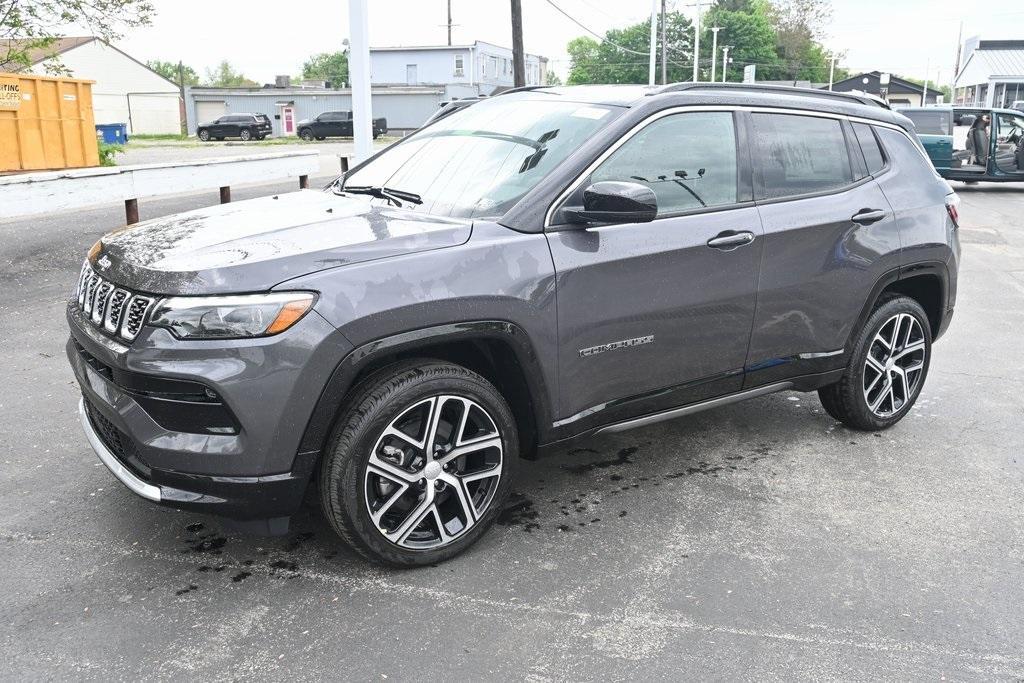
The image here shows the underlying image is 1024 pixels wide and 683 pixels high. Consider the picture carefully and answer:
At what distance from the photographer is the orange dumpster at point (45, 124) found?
62.9ft

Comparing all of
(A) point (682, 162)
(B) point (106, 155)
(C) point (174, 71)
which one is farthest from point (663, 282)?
(C) point (174, 71)

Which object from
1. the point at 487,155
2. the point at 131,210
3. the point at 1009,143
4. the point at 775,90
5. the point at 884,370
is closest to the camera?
the point at 487,155

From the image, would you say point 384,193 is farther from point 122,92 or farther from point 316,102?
point 122,92

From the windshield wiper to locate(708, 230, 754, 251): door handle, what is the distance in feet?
4.34

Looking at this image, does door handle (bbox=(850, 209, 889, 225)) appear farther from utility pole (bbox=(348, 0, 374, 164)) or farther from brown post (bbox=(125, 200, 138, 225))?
utility pole (bbox=(348, 0, 374, 164))

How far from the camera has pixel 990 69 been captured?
65750 millimetres

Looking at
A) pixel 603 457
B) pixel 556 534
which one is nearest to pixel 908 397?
pixel 603 457

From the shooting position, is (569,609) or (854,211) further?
(854,211)

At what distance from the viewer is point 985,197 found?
19281mm

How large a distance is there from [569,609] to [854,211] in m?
2.61

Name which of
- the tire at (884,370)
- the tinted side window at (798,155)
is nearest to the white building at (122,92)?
the tinted side window at (798,155)

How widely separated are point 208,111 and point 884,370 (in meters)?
72.2

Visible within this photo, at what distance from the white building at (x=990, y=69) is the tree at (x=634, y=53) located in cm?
4261

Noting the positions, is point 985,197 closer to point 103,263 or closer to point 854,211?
point 854,211
